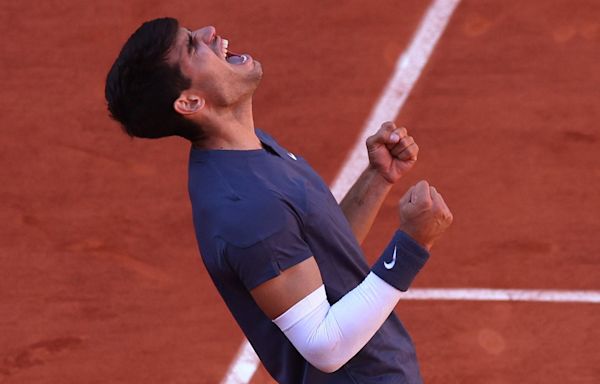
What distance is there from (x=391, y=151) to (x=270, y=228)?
2.32ft

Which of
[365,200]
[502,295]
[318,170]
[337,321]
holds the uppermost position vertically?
[337,321]

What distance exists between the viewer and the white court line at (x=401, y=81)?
18.1 feet

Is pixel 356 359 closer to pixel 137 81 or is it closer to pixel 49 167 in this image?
pixel 137 81

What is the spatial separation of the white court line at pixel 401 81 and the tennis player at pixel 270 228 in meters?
2.53

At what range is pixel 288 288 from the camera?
2557 mm

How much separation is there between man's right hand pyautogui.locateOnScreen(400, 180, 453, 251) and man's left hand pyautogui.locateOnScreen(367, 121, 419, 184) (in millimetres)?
475

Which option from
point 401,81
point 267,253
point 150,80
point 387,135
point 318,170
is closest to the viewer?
point 267,253

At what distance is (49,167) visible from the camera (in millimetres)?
5594

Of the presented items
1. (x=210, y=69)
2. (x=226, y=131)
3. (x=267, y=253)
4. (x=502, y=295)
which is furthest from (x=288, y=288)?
(x=502, y=295)

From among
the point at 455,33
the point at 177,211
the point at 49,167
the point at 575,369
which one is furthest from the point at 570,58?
the point at 49,167

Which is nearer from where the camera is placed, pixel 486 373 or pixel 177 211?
pixel 486 373

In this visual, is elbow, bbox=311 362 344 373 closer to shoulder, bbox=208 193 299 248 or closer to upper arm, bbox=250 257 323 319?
upper arm, bbox=250 257 323 319

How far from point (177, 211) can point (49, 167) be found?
2.22 ft

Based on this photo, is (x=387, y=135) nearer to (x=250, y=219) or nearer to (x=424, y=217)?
(x=424, y=217)
